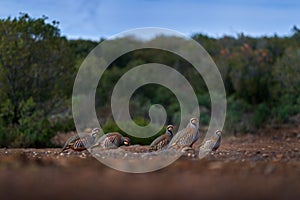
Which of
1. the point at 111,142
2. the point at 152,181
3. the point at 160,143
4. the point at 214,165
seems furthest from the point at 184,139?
the point at 152,181

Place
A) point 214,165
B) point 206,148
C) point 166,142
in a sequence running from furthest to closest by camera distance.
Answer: point 166,142, point 206,148, point 214,165

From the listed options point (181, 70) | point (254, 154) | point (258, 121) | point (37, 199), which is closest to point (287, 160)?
point (254, 154)

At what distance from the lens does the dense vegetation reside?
16484 mm

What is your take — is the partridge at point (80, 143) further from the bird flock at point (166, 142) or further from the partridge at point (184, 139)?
A: the partridge at point (184, 139)

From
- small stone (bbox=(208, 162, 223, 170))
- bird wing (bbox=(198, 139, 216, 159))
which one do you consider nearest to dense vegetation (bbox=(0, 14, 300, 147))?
bird wing (bbox=(198, 139, 216, 159))

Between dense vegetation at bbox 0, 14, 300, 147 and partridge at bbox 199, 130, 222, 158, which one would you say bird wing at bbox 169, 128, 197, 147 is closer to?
partridge at bbox 199, 130, 222, 158

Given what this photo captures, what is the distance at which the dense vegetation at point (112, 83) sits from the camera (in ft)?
54.1

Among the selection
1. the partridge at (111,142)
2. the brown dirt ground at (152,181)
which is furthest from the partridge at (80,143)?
the brown dirt ground at (152,181)

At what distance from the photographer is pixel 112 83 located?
88.9 ft

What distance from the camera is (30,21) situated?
1702cm

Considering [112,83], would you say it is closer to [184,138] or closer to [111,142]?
[111,142]

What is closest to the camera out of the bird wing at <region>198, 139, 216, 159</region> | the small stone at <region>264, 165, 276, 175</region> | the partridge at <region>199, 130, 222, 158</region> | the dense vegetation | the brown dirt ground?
the brown dirt ground

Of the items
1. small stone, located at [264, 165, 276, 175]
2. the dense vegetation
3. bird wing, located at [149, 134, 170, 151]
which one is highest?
the dense vegetation

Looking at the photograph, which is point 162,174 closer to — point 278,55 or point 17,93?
point 17,93
